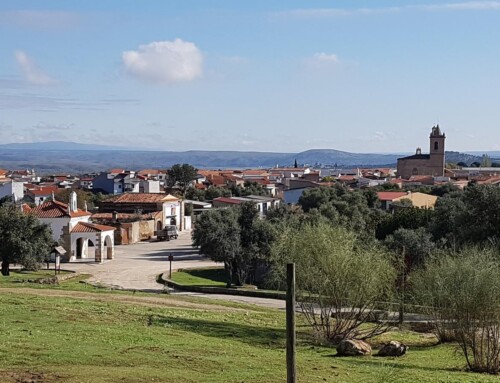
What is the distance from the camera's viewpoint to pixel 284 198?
128m

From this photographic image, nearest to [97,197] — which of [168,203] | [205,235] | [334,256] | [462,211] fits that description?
[168,203]

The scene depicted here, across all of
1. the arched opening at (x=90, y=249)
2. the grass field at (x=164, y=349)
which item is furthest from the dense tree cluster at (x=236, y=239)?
the grass field at (x=164, y=349)

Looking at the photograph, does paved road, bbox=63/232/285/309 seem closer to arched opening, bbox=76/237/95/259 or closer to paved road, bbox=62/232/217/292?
paved road, bbox=62/232/217/292

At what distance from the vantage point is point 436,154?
18912 cm

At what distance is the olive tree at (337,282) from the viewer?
27.4m

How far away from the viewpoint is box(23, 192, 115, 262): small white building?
61750 mm

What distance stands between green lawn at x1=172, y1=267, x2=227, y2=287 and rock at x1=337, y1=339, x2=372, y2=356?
26.7m

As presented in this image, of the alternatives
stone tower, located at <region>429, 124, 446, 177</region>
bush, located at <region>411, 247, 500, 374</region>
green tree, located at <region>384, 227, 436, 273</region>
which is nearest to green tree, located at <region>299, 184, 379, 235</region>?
green tree, located at <region>384, 227, 436, 273</region>

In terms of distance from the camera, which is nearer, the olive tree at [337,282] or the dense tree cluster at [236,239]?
the olive tree at [337,282]

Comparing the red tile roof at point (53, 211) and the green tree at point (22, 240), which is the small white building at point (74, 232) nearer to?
the red tile roof at point (53, 211)

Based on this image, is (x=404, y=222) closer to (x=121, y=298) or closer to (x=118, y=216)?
(x=118, y=216)

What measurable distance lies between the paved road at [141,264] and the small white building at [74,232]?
5.88ft

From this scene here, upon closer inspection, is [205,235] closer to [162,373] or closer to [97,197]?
[162,373]

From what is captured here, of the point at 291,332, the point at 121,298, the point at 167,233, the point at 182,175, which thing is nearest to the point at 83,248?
the point at 167,233
